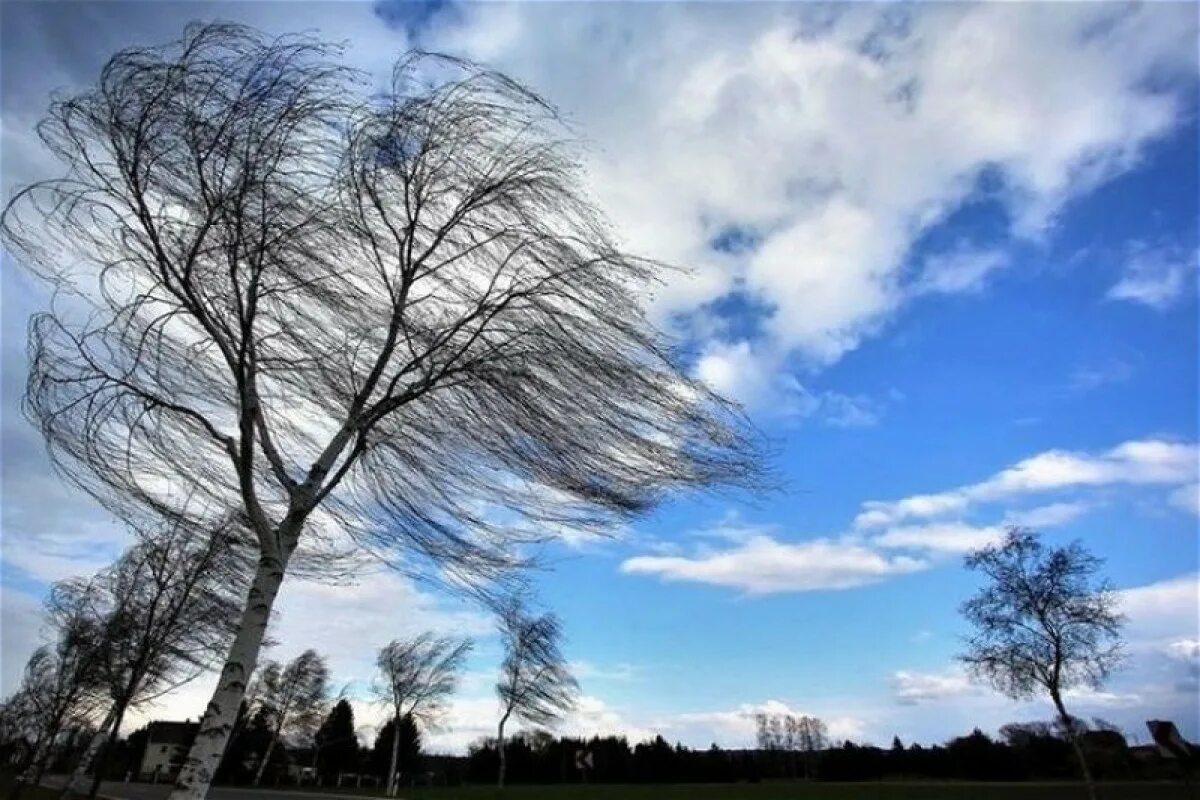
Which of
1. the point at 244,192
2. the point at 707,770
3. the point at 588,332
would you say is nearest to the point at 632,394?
the point at 588,332

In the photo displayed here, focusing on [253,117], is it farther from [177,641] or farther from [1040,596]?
[1040,596]

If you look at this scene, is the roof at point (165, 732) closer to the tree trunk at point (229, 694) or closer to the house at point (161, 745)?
the house at point (161, 745)

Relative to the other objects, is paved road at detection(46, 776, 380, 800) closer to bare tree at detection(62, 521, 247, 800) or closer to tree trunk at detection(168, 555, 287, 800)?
bare tree at detection(62, 521, 247, 800)

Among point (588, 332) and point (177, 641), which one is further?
point (177, 641)

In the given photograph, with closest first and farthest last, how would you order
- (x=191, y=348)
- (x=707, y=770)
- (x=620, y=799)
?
(x=191, y=348) → (x=620, y=799) → (x=707, y=770)

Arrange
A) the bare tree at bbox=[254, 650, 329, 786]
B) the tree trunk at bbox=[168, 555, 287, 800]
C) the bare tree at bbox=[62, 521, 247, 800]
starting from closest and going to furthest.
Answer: the tree trunk at bbox=[168, 555, 287, 800] < the bare tree at bbox=[62, 521, 247, 800] < the bare tree at bbox=[254, 650, 329, 786]

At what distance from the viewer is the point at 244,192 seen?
7.16 m

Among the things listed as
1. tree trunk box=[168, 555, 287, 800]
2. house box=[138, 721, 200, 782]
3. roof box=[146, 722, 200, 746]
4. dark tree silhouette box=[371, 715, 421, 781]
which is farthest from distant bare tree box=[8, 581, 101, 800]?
roof box=[146, 722, 200, 746]

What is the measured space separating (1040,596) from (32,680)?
43284 mm

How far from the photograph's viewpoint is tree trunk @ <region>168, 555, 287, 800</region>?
6.23 meters

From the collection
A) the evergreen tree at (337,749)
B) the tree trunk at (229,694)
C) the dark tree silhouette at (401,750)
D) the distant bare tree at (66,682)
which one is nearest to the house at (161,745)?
the evergreen tree at (337,749)

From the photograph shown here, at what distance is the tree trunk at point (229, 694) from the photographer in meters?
6.23

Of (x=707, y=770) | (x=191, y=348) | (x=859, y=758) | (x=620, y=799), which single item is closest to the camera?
(x=191, y=348)

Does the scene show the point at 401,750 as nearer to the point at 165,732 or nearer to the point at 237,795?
the point at 237,795
